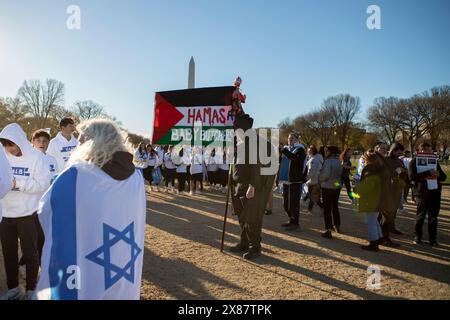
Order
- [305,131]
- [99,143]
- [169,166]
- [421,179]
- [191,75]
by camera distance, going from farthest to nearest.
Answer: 1. [305,131]
2. [191,75]
3. [169,166]
4. [421,179]
5. [99,143]

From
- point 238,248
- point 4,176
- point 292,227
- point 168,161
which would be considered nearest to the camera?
point 4,176

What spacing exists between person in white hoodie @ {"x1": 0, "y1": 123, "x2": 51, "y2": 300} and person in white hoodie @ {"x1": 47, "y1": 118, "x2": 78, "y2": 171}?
5.22ft

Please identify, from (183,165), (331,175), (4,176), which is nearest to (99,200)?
(4,176)

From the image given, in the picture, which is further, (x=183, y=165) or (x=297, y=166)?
(x=183, y=165)

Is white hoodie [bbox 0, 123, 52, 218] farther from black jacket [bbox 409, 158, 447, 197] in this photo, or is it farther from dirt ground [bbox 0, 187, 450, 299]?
black jacket [bbox 409, 158, 447, 197]

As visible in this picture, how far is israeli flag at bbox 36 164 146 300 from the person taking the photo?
184 centimetres

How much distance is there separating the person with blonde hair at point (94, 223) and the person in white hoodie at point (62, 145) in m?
3.44

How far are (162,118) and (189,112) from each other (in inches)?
25.1

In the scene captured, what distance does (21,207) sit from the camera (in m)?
3.44

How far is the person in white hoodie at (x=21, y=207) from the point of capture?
3436 mm

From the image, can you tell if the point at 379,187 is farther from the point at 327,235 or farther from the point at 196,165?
the point at 196,165

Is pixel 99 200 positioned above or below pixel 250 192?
above

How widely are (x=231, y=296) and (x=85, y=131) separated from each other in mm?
2675

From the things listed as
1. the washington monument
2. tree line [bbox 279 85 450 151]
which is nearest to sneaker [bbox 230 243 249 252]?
the washington monument
